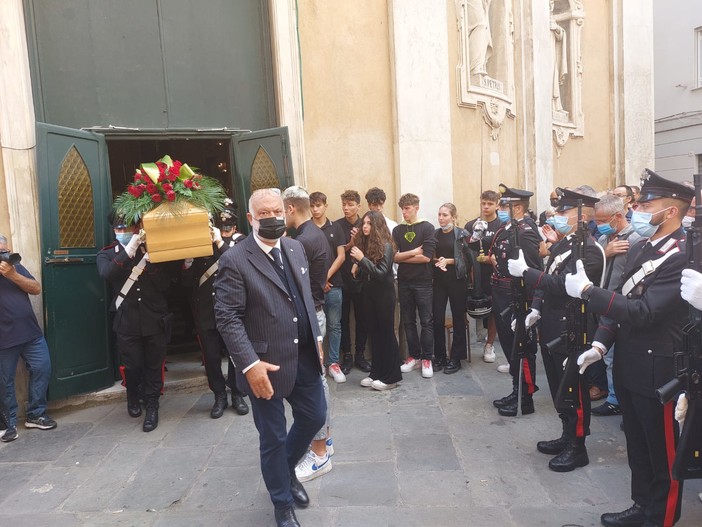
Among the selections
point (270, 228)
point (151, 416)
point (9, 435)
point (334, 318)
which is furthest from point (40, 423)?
point (270, 228)

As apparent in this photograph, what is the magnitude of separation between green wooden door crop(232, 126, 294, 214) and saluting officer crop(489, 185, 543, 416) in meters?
2.55

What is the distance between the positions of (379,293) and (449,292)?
3.72 ft

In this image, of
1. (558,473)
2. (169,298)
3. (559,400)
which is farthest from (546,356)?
(169,298)

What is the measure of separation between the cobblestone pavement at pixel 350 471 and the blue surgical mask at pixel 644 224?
176 centimetres

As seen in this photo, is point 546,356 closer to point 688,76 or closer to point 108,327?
point 108,327

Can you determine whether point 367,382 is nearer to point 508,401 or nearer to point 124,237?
point 508,401

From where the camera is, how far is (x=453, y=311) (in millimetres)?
6660

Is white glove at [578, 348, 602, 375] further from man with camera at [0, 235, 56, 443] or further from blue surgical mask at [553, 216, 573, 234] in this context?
man with camera at [0, 235, 56, 443]

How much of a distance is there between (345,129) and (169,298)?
12.1 ft

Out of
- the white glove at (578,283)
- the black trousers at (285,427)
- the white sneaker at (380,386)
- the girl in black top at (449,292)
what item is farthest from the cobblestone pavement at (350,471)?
the white glove at (578,283)

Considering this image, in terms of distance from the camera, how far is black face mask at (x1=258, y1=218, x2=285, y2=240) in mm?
3305

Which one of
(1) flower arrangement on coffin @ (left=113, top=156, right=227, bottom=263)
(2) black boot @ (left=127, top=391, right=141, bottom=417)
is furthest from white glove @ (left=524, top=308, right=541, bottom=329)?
(2) black boot @ (left=127, top=391, right=141, bottom=417)

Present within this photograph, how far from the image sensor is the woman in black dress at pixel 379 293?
5.75 m

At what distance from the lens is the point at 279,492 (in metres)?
3.29
